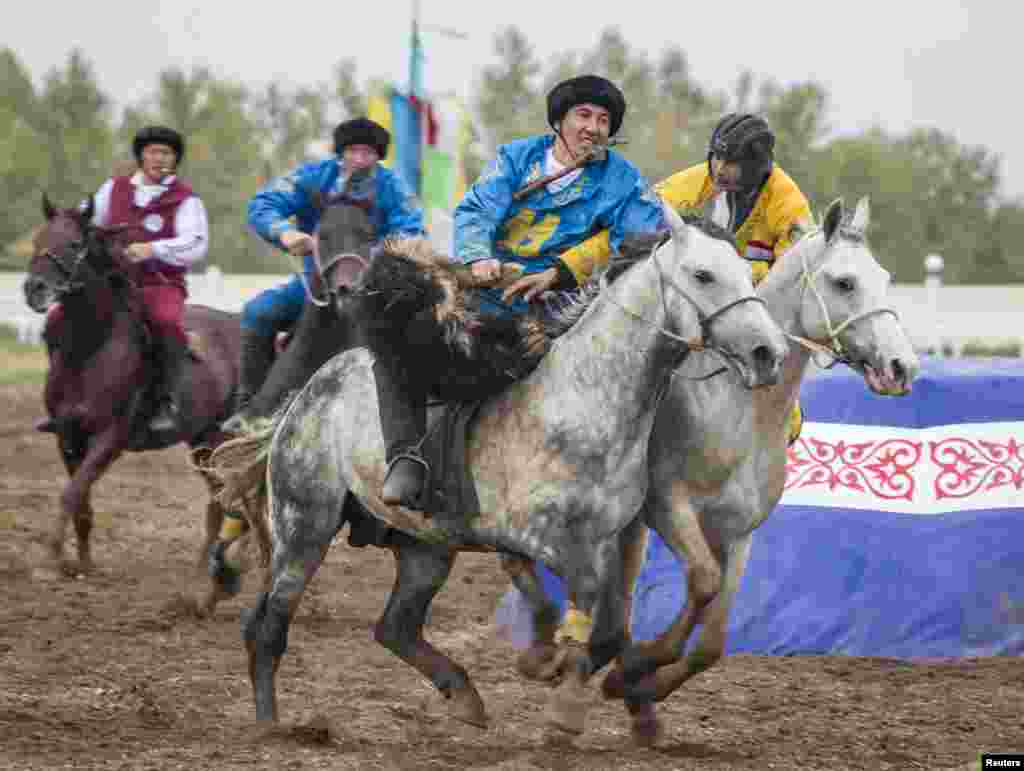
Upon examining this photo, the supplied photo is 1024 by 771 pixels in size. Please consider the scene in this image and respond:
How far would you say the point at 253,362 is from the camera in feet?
28.0

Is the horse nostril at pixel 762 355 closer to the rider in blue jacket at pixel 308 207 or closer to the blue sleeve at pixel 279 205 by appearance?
the rider in blue jacket at pixel 308 207

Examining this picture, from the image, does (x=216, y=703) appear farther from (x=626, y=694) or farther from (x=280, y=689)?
(x=626, y=694)

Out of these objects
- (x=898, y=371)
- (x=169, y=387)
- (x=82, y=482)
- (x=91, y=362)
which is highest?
(x=898, y=371)

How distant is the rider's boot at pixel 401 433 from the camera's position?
18.6ft

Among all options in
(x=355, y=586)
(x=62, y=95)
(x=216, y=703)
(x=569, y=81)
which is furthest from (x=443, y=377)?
(x=62, y=95)

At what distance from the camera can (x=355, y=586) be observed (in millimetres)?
9578

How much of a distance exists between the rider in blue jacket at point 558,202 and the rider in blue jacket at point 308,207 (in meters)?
1.89

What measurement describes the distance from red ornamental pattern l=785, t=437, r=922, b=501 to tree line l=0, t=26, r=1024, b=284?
3107 cm

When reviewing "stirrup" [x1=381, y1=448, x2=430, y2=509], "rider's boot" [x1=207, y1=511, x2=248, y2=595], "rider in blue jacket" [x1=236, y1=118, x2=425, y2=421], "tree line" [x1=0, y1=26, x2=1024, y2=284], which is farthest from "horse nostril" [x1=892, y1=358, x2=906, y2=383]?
"tree line" [x1=0, y1=26, x2=1024, y2=284]

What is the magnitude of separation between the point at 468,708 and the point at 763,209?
230 cm

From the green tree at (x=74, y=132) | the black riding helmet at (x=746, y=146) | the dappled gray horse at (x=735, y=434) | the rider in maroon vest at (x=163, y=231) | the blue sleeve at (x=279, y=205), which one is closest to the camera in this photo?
the dappled gray horse at (x=735, y=434)

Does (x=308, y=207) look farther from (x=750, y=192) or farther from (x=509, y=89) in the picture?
(x=509, y=89)

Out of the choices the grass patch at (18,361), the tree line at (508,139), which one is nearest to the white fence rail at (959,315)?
the grass patch at (18,361)

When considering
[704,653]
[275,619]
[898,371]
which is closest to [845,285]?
[898,371]
